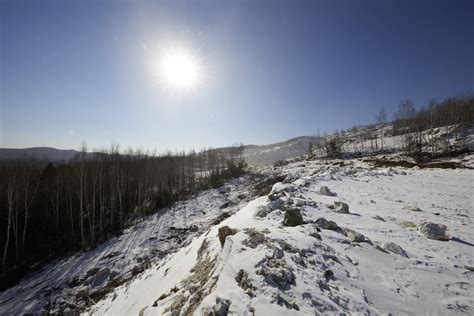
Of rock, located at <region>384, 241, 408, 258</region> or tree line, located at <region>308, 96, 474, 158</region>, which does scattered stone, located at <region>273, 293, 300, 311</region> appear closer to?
rock, located at <region>384, 241, 408, 258</region>

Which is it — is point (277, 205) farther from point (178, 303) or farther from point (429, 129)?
point (429, 129)

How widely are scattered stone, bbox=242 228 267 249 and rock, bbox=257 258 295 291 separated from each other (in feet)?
2.70

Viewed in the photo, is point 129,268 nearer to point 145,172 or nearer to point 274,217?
point 274,217

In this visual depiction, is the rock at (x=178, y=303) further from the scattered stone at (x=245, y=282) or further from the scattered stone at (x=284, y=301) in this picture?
the scattered stone at (x=284, y=301)

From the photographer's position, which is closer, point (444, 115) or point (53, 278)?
point (53, 278)

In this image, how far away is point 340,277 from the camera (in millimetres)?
3514

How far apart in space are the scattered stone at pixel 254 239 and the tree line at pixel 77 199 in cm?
1833

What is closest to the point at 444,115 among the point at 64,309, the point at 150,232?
the point at 150,232

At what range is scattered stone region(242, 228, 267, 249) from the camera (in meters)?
4.49

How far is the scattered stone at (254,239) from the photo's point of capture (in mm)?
4494

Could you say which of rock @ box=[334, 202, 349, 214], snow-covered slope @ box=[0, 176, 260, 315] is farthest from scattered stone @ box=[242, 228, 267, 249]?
snow-covered slope @ box=[0, 176, 260, 315]

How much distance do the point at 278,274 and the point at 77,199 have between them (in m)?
28.5

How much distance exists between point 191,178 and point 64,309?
26491 millimetres

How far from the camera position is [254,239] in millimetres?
4695
